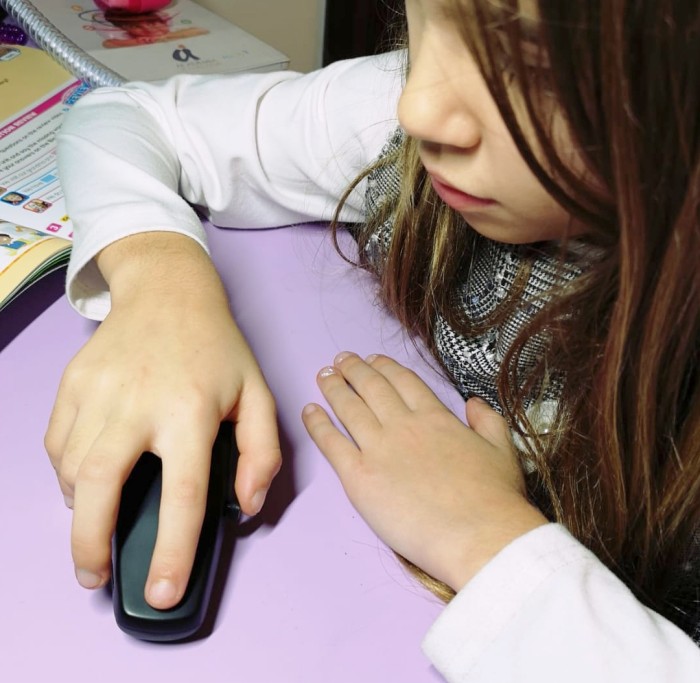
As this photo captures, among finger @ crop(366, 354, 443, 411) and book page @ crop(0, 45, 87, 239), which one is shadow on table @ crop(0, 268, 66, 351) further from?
finger @ crop(366, 354, 443, 411)

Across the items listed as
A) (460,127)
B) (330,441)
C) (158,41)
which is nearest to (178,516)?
(330,441)

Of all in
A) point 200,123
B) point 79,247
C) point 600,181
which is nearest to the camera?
point 600,181

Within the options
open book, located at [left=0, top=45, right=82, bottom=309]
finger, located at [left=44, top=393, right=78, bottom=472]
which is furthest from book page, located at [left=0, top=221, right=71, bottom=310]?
finger, located at [left=44, top=393, right=78, bottom=472]

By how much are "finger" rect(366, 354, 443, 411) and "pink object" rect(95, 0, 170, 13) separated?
0.70 m

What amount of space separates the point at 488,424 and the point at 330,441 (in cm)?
11

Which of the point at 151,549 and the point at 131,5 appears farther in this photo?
the point at 131,5

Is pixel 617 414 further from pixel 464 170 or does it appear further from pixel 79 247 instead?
pixel 79 247

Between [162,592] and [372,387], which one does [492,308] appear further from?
[162,592]

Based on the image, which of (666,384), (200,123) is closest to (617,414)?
(666,384)

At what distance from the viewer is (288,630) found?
415mm

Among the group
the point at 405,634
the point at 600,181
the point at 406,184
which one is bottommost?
the point at 405,634

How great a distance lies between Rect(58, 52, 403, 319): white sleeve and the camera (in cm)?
65

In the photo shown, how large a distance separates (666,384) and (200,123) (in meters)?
0.44

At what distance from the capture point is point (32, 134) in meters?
0.76
